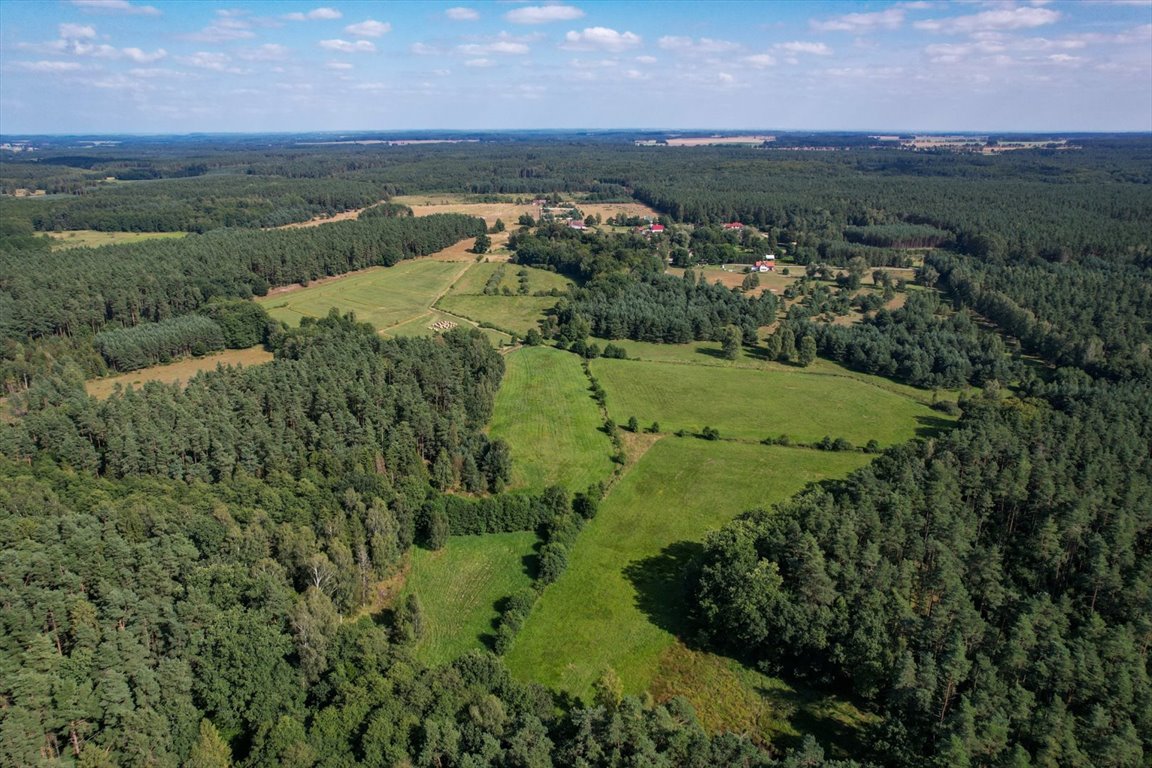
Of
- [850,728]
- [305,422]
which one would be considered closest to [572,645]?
[850,728]

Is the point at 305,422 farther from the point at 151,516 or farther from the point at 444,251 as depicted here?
the point at 444,251

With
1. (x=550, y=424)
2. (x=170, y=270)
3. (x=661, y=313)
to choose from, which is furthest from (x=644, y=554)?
(x=170, y=270)

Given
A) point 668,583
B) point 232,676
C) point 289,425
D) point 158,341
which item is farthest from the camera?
point 158,341

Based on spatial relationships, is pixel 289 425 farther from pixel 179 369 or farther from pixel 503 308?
pixel 503 308

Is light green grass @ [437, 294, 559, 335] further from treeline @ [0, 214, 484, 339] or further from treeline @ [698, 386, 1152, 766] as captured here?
treeline @ [698, 386, 1152, 766]

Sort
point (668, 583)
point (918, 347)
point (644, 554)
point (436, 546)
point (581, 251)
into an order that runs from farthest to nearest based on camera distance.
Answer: point (581, 251), point (918, 347), point (644, 554), point (436, 546), point (668, 583)

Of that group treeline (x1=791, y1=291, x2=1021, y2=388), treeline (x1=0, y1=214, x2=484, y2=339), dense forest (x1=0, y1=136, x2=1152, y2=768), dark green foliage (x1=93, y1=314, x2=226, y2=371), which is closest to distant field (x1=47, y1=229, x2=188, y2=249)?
treeline (x1=0, y1=214, x2=484, y2=339)

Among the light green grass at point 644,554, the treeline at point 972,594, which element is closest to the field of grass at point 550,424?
the light green grass at point 644,554

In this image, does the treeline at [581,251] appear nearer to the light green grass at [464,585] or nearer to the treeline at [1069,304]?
the treeline at [1069,304]
